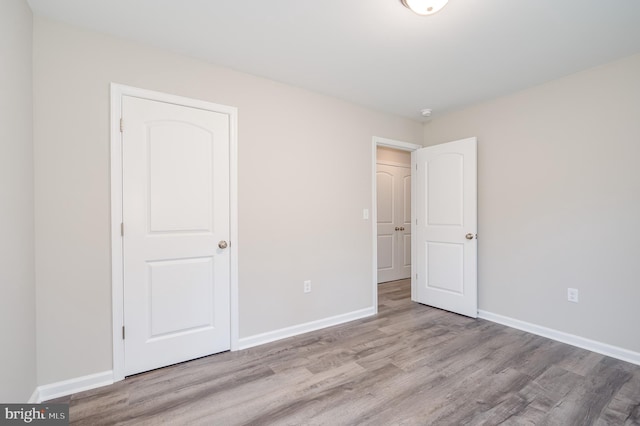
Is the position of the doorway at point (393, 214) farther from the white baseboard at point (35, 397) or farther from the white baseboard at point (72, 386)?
the white baseboard at point (35, 397)

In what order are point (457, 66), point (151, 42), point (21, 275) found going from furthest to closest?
point (457, 66) → point (151, 42) → point (21, 275)

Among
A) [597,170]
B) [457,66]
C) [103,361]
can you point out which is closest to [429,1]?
[457,66]

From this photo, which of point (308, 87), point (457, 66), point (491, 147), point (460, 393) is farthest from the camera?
point (491, 147)

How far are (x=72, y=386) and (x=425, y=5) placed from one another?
10.5 feet

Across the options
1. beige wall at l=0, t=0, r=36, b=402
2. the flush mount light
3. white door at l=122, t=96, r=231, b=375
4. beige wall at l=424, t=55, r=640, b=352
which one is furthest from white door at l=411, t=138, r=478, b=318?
beige wall at l=0, t=0, r=36, b=402

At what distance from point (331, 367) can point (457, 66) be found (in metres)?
2.67

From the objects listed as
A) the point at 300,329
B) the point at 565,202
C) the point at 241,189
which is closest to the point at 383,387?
the point at 300,329

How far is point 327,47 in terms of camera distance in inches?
84.3

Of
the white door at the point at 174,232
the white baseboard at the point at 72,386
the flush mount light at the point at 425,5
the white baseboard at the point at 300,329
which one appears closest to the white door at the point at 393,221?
the white baseboard at the point at 300,329

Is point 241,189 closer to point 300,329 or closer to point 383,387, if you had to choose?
point 300,329

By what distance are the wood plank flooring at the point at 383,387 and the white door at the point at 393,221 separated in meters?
2.25

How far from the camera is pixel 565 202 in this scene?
103 inches

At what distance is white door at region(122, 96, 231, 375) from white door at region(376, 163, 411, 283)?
3008 millimetres

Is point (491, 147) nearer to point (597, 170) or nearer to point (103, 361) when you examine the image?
point (597, 170)
